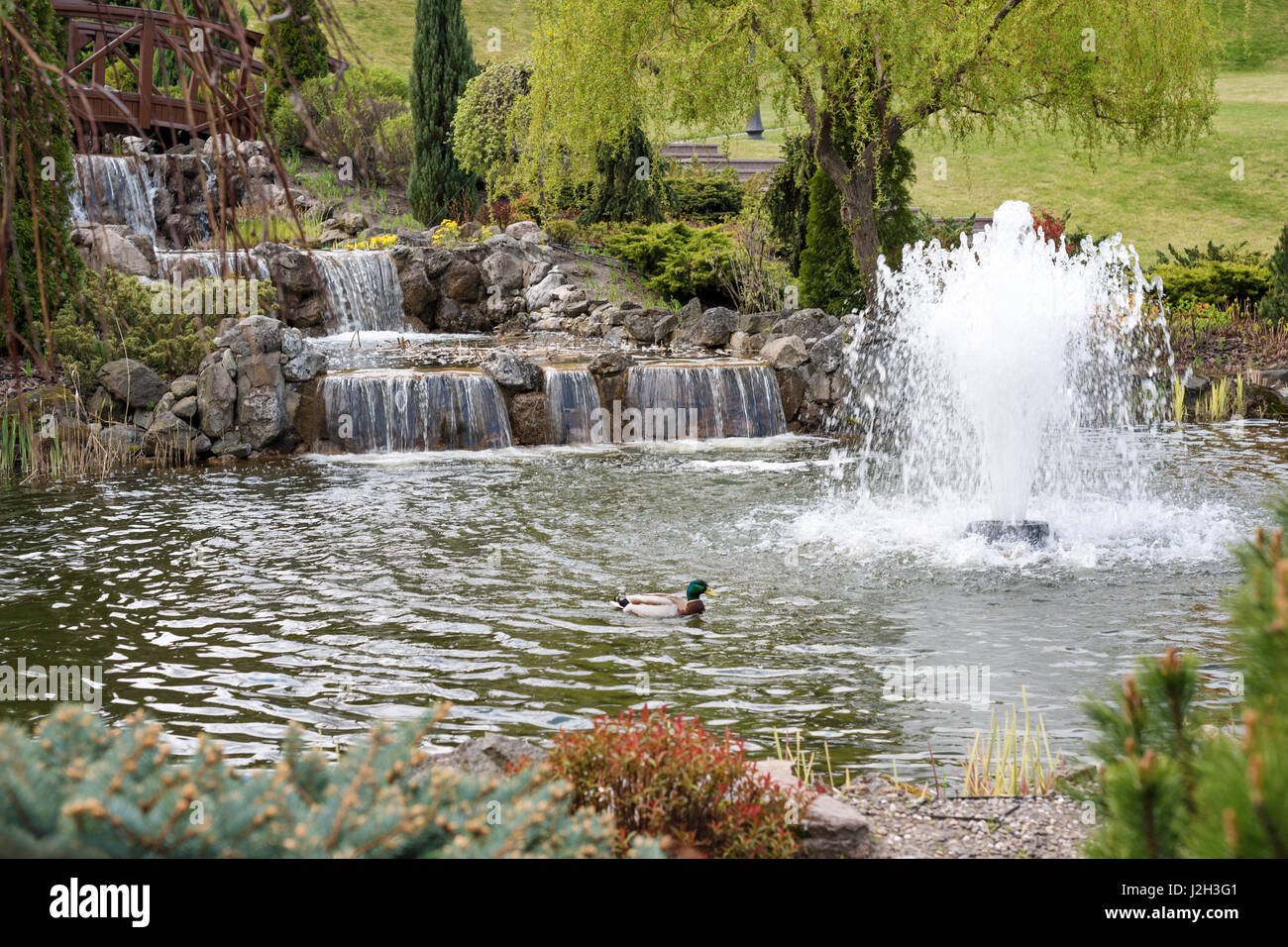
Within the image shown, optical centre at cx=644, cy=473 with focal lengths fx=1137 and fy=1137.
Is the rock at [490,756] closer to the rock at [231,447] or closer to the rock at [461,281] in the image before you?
the rock at [231,447]

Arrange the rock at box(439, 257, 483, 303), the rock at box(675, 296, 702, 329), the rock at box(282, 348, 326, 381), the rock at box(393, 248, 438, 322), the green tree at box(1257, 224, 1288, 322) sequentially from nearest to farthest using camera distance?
the rock at box(282, 348, 326, 381), the green tree at box(1257, 224, 1288, 322), the rock at box(675, 296, 702, 329), the rock at box(393, 248, 438, 322), the rock at box(439, 257, 483, 303)

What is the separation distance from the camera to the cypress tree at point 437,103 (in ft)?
Result: 97.7

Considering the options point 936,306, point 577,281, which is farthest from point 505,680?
point 577,281

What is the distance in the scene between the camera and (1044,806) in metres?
4.61

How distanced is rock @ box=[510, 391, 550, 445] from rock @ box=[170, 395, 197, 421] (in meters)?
4.15

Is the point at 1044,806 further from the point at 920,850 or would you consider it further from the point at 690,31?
the point at 690,31

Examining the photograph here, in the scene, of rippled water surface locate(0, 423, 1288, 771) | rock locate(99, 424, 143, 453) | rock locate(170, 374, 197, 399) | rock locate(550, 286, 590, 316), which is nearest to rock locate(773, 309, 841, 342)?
rock locate(550, 286, 590, 316)

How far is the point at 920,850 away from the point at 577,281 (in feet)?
68.8

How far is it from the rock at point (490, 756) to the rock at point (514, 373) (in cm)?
1159

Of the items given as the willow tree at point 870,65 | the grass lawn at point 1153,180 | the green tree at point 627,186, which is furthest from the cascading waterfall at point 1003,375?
the grass lawn at point 1153,180

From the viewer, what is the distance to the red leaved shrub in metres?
3.90

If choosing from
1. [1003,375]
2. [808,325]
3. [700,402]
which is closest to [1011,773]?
[1003,375]

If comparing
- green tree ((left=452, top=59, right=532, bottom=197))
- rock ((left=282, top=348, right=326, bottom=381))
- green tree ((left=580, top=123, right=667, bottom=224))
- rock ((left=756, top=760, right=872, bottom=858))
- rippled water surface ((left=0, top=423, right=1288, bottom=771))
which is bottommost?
rippled water surface ((left=0, top=423, right=1288, bottom=771))

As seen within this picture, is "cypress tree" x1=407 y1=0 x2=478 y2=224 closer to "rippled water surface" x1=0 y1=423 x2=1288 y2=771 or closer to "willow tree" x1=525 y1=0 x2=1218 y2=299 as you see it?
"willow tree" x1=525 y1=0 x2=1218 y2=299
